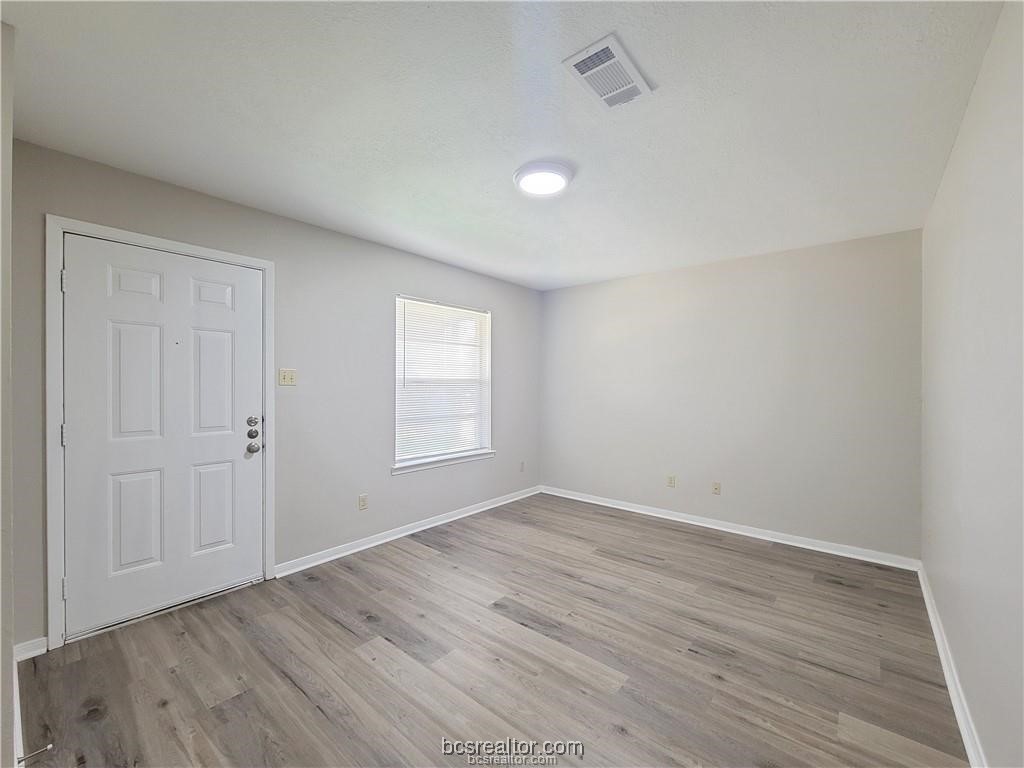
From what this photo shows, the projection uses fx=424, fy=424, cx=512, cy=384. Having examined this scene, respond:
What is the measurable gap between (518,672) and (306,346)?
8.25 feet

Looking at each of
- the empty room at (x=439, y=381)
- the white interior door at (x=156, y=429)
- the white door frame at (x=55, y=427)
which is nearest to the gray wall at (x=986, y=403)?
the empty room at (x=439, y=381)

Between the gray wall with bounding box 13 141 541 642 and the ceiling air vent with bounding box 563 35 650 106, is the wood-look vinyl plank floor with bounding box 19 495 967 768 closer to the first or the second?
the gray wall with bounding box 13 141 541 642

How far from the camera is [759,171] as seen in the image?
7.43 feet

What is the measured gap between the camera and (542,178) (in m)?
2.28

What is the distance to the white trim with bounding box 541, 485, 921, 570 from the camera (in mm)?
3176

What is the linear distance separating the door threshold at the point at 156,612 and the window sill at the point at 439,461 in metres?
1.27

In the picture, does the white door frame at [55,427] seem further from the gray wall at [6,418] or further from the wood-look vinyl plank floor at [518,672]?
the gray wall at [6,418]

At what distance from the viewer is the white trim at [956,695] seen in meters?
1.48

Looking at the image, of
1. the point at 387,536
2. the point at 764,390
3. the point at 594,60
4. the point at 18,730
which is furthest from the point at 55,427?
the point at 764,390

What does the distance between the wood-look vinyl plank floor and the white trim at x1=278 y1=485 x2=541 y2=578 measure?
0.10 meters

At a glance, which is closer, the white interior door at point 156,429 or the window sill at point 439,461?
the white interior door at point 156,429

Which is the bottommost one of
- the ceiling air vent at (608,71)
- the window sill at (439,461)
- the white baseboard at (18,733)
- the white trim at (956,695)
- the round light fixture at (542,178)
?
the white baseboard at (18,733)

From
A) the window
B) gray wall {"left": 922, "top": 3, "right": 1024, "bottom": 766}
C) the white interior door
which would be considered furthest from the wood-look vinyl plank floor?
the window

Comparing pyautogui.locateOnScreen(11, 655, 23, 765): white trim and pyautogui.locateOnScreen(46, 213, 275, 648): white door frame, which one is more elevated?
pyautogui.locateOnScreen(46, 213, 275, 648): white door frame
